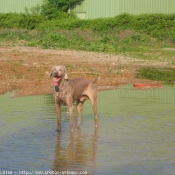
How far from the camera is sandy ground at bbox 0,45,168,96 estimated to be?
65.0 ft

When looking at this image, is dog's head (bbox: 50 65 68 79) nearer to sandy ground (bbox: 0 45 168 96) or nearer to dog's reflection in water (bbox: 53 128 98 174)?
dog's reflection in water (bbox: 53 128 98 174)

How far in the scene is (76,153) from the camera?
10.5 meters

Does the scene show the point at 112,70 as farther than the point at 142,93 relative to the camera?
Yes

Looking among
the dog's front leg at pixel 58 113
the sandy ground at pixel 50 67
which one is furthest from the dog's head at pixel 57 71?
the sandy ground at pixel 50 67

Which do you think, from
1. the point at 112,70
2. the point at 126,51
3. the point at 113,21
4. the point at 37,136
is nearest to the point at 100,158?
the point at 37,136

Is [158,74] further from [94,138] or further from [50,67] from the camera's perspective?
[94,138]

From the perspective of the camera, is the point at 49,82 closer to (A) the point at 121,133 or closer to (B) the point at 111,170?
(A) the point at 121,133

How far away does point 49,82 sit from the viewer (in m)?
20.3

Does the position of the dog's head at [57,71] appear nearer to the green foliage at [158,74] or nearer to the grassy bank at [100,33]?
the green foliage at [158,74]

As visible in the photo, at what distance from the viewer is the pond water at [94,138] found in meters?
9.58

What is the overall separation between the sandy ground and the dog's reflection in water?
6.37m

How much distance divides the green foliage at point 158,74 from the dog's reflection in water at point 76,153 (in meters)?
10.3

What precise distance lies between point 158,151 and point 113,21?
33.4m

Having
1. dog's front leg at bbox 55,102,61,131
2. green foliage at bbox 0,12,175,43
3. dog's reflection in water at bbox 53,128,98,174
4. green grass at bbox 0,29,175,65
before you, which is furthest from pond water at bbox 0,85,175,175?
green foliage at bbox 0,12,175,43
